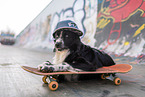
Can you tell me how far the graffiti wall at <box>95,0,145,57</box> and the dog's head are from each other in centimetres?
364

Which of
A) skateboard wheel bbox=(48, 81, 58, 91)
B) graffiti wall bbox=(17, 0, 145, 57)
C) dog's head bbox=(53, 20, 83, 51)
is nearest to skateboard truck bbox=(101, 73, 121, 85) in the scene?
dog's head bbox=(53, 20, 83, 51)

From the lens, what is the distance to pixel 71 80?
234cm

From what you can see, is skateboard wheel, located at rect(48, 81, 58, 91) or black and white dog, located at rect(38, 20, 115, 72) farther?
black and white dog, located at rect(38, 20, 115, 72)

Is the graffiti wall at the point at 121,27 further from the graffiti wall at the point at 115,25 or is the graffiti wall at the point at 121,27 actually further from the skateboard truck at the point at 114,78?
the skateboard truck at the point at 114,78

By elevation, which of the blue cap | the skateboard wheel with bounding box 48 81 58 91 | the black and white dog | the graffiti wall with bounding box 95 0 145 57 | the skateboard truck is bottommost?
the skateboard wheel with bounding box 48 81 58 91

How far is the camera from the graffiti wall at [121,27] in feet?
16.9

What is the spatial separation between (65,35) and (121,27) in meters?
4.78

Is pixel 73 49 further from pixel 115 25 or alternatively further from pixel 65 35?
pixel 115 25

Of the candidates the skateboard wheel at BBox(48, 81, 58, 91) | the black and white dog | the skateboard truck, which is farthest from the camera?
the skateboard truck

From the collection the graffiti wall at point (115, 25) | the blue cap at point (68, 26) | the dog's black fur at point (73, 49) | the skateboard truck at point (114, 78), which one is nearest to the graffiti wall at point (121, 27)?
the graffiti wall at point (115, 25)

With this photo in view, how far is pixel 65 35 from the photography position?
2.09 metres

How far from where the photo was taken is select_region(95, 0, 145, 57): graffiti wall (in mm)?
5137

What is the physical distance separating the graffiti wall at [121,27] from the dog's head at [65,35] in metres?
3.64

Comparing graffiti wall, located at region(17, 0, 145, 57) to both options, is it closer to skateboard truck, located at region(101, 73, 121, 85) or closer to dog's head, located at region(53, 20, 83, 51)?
skateboard truck, located at region(101, 73, 121, 85)
